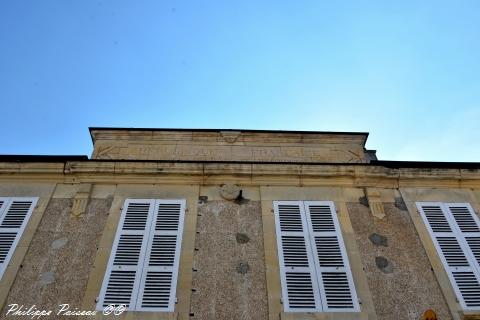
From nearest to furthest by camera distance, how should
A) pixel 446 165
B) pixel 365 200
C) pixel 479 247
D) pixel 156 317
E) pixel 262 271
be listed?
pixel 156 317 → pixel 262 271 → pixel 479 247 → pixel 365 200 → pixel 446 165

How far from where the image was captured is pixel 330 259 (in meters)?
8.31

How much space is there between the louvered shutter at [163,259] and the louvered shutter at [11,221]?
2307mm

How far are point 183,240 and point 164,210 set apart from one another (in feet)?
2.71

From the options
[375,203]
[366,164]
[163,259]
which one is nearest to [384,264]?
[375,203]

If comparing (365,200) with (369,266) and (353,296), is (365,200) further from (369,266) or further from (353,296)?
(353,296)

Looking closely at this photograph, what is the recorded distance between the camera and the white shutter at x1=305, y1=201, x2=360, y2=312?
303 inches

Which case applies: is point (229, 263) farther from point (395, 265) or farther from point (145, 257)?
point (395, 265)

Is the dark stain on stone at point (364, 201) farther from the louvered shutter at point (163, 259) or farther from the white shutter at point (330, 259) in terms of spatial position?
A: the louvered shutter at point (163, 259)

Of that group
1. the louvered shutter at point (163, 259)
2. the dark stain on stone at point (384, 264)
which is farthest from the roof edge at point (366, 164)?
the dark stain on stone at point (384, 264)

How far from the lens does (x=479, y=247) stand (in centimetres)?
870

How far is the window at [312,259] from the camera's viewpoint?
7.66m

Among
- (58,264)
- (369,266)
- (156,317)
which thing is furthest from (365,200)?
(58,264)
